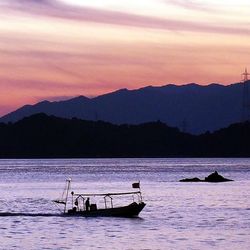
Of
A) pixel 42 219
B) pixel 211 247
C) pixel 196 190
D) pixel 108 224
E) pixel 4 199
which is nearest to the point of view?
pixel 211 247

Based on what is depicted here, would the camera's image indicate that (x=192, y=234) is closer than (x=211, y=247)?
No

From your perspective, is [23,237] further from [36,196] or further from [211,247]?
[36,196]

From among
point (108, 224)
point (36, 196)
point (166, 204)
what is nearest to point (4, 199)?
point (36, 196)

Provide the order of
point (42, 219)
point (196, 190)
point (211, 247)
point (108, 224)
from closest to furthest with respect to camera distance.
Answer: point (211, 247) → point (108, 224) → point (42, 219) → point (196, 190)

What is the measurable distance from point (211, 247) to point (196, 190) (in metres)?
86.6

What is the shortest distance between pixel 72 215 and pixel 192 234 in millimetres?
18896

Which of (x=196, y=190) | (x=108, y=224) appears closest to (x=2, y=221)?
(x=108, y=224)

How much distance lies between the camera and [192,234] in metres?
75.1

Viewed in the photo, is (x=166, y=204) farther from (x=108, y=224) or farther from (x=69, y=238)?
(x=69, y=238)

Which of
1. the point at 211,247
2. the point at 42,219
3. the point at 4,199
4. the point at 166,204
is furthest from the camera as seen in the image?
the point at 4,199

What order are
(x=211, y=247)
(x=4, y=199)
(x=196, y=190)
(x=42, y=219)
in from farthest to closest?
1. (x=196, y=190)
2. (x=4, y=199)
3. (x=42, y=219)
4. (x=211, y=247)

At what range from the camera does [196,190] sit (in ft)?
502

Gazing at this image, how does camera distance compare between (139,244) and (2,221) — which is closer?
(139,244)

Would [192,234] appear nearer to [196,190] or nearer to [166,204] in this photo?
[166,204]
